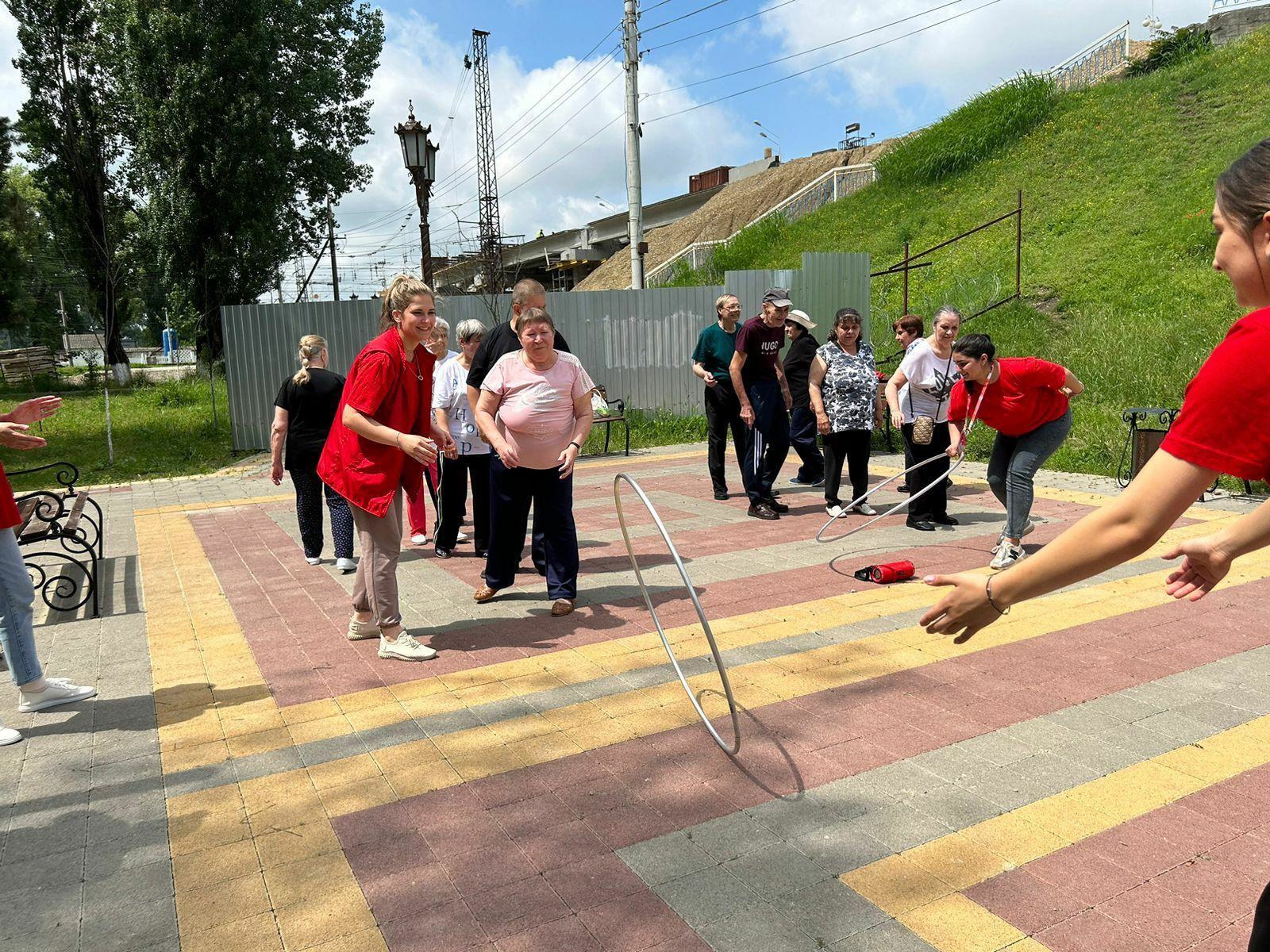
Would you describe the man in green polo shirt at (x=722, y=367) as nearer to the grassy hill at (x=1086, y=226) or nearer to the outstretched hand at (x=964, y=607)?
the grassy hill at (x=1086, y=226)

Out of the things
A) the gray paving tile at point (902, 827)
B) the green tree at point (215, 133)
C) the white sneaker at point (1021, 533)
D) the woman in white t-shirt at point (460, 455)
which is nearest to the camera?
the gray paving tile at point (902, 827)

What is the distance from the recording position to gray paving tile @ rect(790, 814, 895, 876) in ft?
9.68

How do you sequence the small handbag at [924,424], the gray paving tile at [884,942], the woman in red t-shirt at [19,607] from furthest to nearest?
1. the small handbag at [924,424]
2. the woman in red t-shirt at [19,607]
3. the gray paving tile at [884,942]

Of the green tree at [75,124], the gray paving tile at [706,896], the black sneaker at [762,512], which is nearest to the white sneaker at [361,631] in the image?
the gray paving tile at [706,896]

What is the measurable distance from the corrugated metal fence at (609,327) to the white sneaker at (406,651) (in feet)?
35.7

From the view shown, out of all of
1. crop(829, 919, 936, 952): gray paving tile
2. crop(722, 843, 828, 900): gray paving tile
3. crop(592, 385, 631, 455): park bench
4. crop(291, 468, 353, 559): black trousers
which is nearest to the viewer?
crop(829, 919, 936, 952): gray paving tile

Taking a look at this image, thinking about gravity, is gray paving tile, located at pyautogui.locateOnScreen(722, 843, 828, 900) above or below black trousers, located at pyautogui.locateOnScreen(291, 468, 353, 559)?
below

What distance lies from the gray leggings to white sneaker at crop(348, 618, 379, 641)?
4749mm

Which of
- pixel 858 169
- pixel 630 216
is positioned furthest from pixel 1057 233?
pixel 858 169

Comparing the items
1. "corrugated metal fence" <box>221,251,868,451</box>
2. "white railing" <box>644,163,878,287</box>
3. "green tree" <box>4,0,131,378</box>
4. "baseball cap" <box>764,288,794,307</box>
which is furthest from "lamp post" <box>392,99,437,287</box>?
"white railing" <box>644,163,878,287</box>

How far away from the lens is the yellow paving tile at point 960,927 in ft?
8.28

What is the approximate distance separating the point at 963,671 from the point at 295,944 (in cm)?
346

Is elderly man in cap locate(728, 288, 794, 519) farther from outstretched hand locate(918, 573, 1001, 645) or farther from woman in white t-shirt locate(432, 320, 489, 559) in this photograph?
outstretched hand locate(918, 573, 1001, 645)

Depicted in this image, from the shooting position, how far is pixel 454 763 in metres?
3.77
